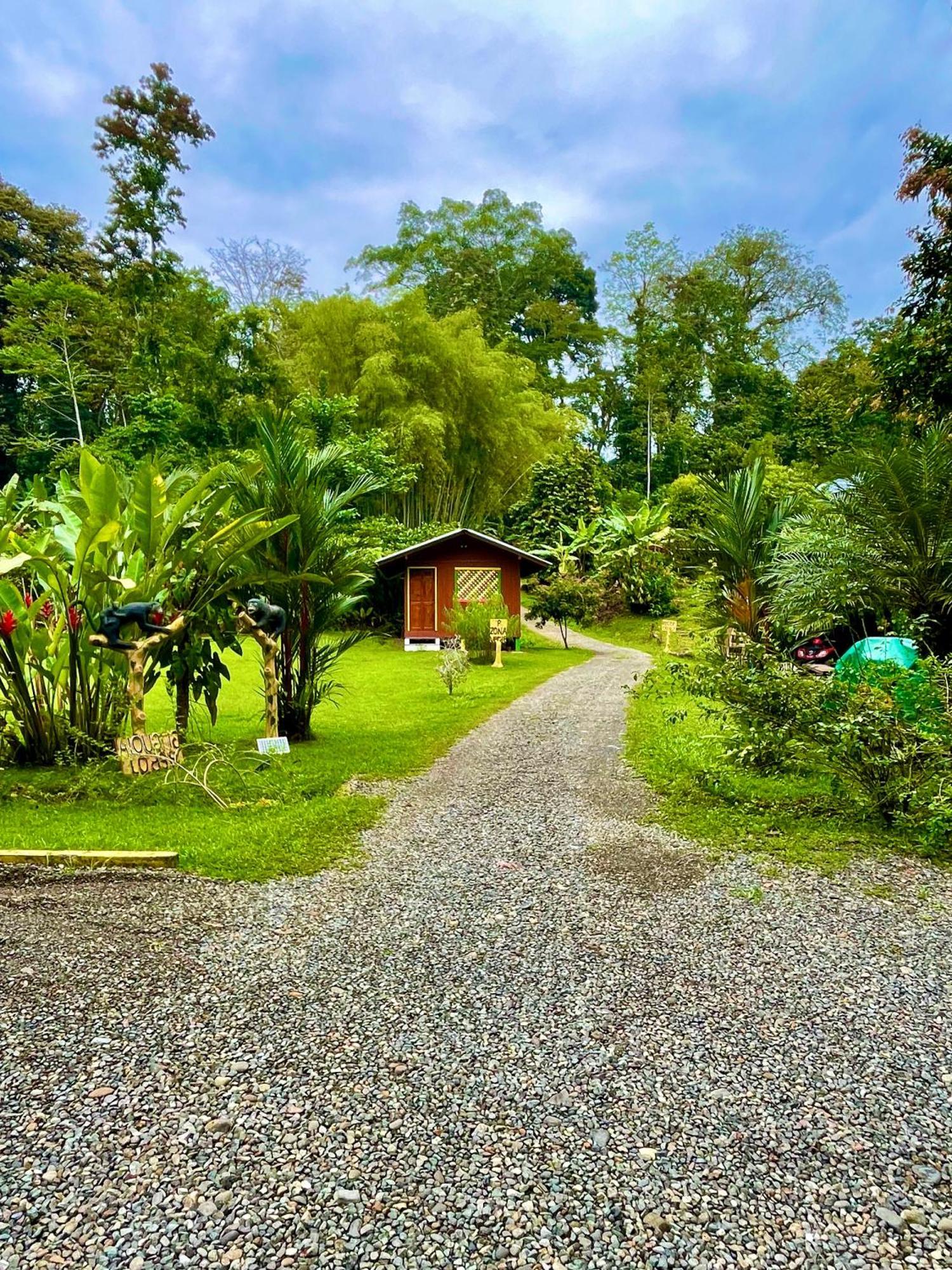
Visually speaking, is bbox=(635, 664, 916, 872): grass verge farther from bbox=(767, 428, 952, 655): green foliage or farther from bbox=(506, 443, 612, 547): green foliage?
bbox=(506, 443, 612, 547): green foliage

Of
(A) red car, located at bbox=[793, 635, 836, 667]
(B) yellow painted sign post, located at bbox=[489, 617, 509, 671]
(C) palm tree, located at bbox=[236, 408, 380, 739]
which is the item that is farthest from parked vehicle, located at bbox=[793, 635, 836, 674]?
(C) palm tree, located at bbox=[236, 408, 380, 739]

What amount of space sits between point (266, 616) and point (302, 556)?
67 centimetres

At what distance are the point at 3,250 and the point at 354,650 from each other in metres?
20.0

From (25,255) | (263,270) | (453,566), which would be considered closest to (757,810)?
(453,566)

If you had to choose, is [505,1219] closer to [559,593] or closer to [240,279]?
[559,593]

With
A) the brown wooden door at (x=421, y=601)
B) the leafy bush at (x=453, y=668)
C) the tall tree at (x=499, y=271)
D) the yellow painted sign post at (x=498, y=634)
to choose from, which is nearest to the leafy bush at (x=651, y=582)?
the brown wooden door at (x=421, y=601)

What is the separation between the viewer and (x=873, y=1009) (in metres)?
2.21

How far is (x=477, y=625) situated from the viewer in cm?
1412

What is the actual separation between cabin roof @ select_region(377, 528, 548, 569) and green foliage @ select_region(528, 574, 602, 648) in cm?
62

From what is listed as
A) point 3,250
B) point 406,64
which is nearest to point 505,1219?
point 406,64

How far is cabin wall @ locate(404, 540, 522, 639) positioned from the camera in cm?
1653

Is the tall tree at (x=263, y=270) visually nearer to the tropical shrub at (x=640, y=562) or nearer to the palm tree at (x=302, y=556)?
the tropical shrub at (x=640, y=562)

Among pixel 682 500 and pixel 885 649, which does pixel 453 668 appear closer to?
pixel 885 649

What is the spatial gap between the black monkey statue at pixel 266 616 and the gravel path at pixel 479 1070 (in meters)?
2.48
